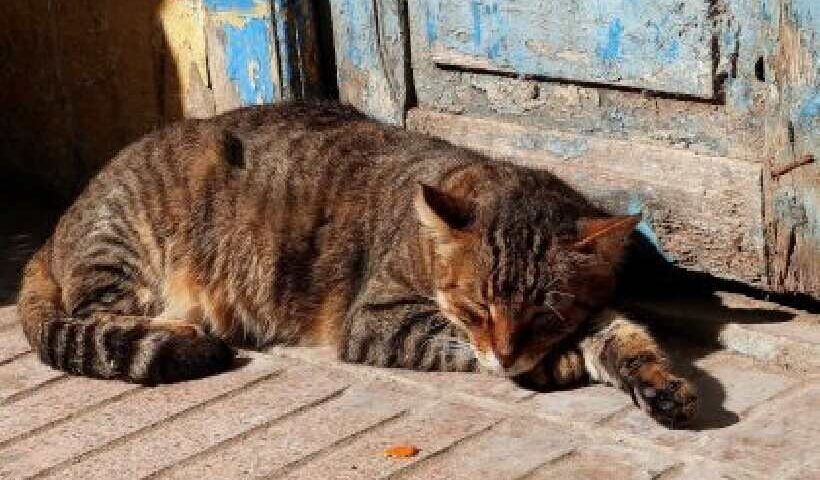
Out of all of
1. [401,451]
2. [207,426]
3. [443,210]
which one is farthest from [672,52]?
[207,426]

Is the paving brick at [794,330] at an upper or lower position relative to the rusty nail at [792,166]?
lower

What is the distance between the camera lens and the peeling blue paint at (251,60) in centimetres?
602

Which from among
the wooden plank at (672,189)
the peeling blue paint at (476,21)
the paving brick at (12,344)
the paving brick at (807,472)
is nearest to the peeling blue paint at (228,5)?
the peeling blue paint at (476,21)

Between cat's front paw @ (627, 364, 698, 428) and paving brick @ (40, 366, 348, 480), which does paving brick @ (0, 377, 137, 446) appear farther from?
cat's front paw @ (627, 364, 698, 428)

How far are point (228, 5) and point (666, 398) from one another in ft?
8.73

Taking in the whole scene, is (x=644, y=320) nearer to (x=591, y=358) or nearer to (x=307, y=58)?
(x=591, y=358)

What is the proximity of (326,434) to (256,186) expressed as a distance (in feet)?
4.21

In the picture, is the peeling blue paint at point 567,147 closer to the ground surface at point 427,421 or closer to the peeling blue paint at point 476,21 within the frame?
the peeling blue paint at point 476,21

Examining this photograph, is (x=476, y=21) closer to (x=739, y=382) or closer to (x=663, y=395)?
(x=739, y=382)

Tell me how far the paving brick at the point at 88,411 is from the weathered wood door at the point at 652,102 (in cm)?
123

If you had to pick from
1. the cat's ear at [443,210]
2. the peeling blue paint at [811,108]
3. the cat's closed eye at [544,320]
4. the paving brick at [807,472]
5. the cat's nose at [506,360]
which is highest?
the peeling blue paint at [811,108]

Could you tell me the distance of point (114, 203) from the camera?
5.60 m

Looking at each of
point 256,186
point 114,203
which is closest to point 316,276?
point 256,186

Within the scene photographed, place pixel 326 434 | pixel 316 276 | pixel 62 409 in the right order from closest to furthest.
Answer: pixel 326 434, pixel 62 409, pixel 316 276
